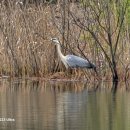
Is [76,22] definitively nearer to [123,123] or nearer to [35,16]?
[35,16]

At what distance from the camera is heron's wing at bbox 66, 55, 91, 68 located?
19.2m

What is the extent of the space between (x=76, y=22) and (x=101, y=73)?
137cm

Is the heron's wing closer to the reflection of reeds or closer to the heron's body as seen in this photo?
the heron's body

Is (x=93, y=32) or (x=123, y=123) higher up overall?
(x=93, y=32)

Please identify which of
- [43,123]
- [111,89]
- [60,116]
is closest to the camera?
[43,123]

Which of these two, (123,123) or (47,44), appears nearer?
(123,123)

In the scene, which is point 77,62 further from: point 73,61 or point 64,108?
point 64,108

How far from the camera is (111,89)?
1689cm

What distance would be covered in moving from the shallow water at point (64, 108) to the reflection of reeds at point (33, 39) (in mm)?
2210

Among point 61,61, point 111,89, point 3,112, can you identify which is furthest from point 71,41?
point 3,112

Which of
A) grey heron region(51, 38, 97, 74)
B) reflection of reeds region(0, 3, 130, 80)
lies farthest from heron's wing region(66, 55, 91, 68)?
reflection of reeds region(0, 3, 130, 80)

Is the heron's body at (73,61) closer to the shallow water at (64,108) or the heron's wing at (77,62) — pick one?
the heron's wing at (77,62)

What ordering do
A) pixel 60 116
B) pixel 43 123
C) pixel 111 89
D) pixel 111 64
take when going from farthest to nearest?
pixel 111 64 → pixel 111 89 → pixel 60 116 → pixel 43 123

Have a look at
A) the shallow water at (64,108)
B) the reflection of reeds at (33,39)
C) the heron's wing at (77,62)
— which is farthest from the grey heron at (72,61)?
the shallow water at (64,108)
